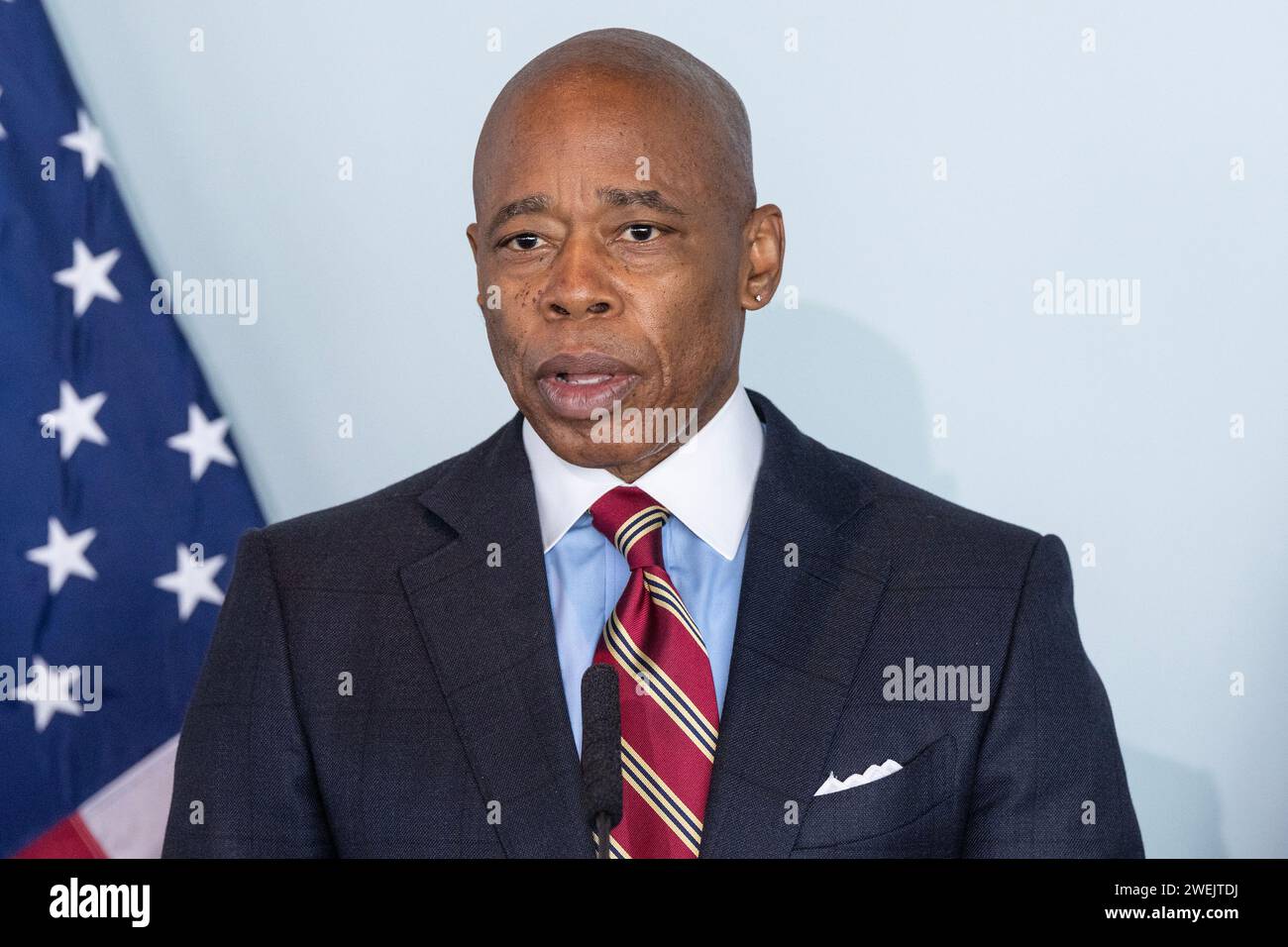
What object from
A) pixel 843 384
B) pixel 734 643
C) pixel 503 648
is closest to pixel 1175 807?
pixel 843 384

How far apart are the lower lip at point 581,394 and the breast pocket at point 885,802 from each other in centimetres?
52

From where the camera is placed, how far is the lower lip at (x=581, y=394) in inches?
77.9

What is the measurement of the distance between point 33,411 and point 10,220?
307 mm

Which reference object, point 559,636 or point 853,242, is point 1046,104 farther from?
point 559,636

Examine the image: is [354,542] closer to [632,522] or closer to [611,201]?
[632,522]

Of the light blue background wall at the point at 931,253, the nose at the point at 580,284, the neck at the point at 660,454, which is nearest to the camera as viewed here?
the nose at the point at 580,284

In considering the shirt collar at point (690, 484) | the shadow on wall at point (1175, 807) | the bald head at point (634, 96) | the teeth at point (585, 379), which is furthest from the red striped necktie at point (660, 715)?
the shadow on wall at point (1175, 807)

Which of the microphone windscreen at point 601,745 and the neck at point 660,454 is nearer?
the microphone windscreen at point 601,745

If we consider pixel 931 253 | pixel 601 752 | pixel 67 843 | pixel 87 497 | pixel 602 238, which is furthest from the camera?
pixel 931 253

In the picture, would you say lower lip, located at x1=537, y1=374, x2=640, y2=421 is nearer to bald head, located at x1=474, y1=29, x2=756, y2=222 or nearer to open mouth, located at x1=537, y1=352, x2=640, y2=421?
open mouth, located at x1=537, y1=352, x2=640, y2=421

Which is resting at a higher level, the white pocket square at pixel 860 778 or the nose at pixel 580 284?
the nose at pixel 580 284

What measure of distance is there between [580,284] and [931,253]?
104cm

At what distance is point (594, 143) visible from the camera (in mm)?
1961

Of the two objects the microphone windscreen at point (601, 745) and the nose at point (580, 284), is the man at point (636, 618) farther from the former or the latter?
the microphone windscreen at point (601, 745)
